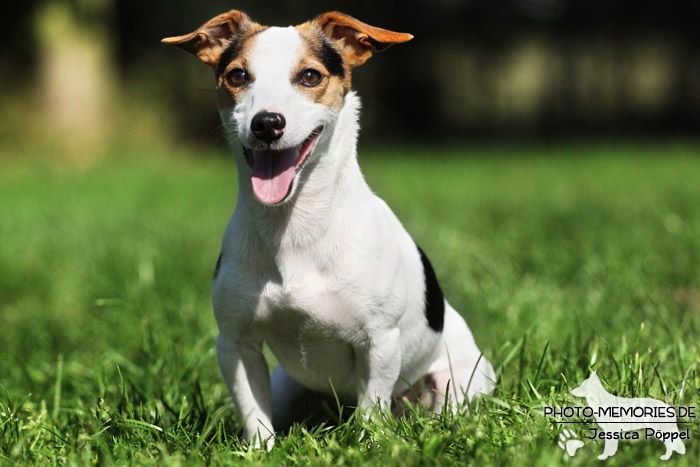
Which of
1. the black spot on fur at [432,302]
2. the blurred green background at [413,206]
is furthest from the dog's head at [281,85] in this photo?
the black spot on fur at [432,302]

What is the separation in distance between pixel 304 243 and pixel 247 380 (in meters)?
0.50

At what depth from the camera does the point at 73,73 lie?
13.8 meters

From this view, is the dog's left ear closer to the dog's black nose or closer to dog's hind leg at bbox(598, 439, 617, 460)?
the dog's black nose

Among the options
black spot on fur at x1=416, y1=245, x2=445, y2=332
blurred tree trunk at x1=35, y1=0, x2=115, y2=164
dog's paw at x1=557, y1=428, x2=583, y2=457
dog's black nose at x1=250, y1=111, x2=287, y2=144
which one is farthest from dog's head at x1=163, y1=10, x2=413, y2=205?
blurred tree trunk at x1=35, y1=0, x2=115, y2=164

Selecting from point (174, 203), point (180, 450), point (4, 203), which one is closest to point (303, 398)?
point (180, 450)

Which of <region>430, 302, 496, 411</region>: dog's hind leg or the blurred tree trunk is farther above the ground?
<region>430, 302, 496, 411</region>: dog's hind leg

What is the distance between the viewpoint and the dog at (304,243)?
2502 millimetres

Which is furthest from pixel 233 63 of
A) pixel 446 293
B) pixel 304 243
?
pixel 446 293

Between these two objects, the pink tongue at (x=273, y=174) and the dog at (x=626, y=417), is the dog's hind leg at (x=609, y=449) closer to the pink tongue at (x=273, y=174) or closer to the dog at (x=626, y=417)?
the dog at (x=626, y=417)

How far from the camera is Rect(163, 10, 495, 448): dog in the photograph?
8.21ft

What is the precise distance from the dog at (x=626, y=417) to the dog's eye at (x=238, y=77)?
1478mm

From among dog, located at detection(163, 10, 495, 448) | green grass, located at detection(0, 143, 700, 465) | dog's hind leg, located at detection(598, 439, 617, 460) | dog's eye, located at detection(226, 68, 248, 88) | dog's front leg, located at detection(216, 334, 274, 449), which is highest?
dog's eye, located at detection(226, 68, 248, 88)

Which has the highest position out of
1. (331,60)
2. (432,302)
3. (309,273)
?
(331,60)

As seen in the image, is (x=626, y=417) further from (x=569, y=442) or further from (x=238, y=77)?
(x=238, y=77)
